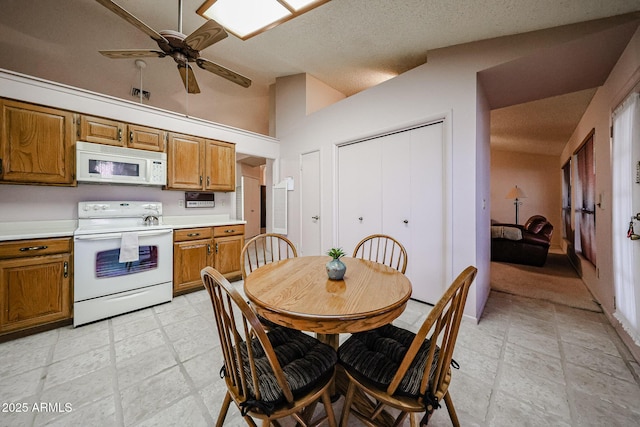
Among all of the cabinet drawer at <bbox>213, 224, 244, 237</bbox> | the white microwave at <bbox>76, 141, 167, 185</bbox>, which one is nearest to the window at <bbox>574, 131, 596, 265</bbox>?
the cabinet drawer at <bbox>213, 224, 244, 237</bbox>

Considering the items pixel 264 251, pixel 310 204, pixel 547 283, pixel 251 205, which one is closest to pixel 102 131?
pixel 264 251

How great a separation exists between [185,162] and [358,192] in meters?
2.42

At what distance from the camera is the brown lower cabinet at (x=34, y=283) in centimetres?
193

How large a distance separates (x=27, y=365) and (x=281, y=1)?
337cm

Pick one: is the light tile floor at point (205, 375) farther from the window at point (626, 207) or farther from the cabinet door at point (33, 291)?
the window at point (626, 207)

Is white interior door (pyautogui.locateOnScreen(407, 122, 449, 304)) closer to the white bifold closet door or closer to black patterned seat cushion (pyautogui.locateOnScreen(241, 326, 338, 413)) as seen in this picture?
the white bifold closet door

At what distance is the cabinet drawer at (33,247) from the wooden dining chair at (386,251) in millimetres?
2681

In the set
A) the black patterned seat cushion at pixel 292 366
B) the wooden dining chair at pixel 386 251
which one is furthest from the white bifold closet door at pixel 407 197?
the black patterned seat cushion at pixel 292 366

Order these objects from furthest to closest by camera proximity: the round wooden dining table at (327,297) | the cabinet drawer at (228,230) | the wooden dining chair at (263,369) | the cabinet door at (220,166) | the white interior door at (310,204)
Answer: the white interior door at (310,204) < the cabinet door at (220,166) < the cabinet drawer at (228,230) < the round wooden dining table at (327,297) < the wooden dining chair at (263,369)

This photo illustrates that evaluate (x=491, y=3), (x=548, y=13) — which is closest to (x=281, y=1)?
(x=491, y=3)

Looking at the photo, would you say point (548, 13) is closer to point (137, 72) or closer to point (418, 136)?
point (418, 136)

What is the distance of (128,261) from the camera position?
243cm

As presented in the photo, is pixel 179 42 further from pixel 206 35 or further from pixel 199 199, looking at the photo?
pixel 199 199

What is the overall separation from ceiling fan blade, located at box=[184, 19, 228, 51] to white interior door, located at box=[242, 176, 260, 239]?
17.1ft
